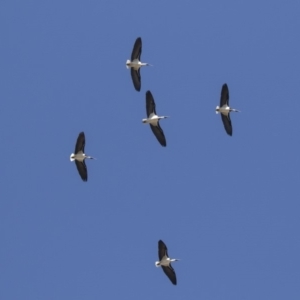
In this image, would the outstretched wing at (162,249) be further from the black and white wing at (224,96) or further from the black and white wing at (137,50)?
the black and white wing at (137,50)

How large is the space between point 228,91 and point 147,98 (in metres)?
4.55

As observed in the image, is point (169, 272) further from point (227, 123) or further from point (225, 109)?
point (225, 109)

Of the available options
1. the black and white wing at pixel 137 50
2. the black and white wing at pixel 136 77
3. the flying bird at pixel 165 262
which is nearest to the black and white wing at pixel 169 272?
the flying bird at pixel 165 262

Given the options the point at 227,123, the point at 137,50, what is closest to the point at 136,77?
the point at 137,50

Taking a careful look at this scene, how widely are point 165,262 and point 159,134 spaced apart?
6.68 meters

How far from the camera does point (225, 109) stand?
69750 millimetres

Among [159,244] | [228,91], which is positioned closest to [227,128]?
[228,91]

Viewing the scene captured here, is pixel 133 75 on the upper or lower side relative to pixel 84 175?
upper

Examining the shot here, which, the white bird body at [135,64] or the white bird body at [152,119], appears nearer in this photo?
the white bird body at [135,64]

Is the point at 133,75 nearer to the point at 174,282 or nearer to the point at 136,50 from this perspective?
the point at 136,50

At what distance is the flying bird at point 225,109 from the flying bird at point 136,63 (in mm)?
4552

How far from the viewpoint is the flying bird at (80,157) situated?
6781 cm

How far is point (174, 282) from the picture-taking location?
68875 millimetres

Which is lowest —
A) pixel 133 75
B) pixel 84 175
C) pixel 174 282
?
pixel 174 282
